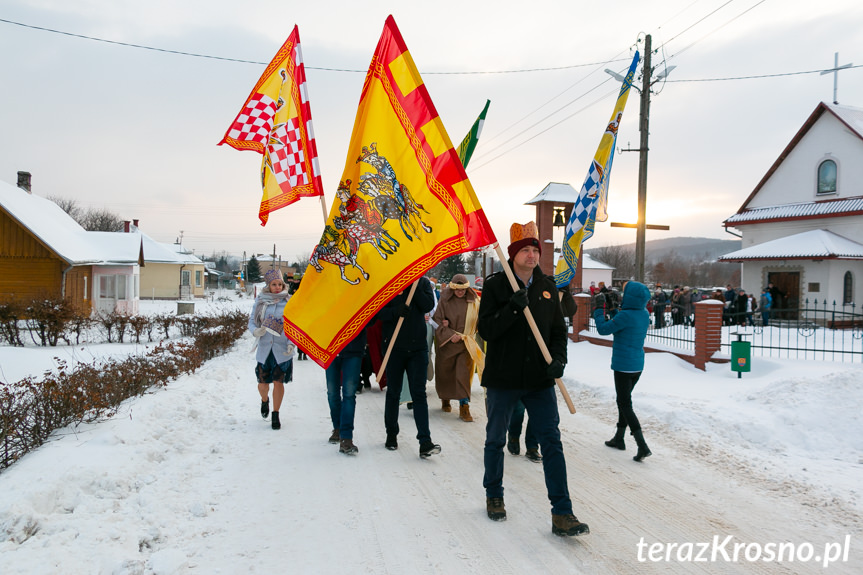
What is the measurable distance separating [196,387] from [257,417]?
4.99ft

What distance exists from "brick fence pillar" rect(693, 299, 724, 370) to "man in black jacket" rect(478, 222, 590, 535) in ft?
26.3

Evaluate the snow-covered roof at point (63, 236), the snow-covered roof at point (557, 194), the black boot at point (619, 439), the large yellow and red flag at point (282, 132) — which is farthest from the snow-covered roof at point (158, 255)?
the black boot at point (619, 439)

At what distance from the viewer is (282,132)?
7203mm

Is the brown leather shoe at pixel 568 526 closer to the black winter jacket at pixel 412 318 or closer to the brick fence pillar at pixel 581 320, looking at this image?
the black winter jacket at pixel 412 318

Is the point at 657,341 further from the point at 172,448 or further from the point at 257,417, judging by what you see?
the point at 172,448

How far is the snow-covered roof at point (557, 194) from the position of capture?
2404cm

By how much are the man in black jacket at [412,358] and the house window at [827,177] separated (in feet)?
82.8

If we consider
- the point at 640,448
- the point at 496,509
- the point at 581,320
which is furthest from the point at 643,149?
the point at 496,509

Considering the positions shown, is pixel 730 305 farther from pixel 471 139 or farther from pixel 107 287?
pixel 107 287

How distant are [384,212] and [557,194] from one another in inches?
821

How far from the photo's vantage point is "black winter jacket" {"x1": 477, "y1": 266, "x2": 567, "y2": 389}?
405 cm

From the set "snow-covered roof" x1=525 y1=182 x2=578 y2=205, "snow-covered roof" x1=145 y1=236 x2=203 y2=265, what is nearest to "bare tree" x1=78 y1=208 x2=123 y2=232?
"snow-covered roof" x1=145 y1=236 x2=203 y2=265

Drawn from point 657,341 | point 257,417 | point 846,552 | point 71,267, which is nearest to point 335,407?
point 257,417

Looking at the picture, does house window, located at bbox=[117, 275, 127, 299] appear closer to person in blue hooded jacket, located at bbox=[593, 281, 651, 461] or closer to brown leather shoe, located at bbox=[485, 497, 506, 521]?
person in blue hooded jacket, located at bbox=[593, 281, 651, 461]
